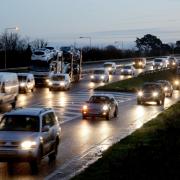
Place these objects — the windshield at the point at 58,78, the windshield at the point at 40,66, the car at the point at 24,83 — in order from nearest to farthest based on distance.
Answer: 1. the car at the point at 24,83
2. the windshield at the point at 58,78
3. the windshield at the point at 40,66

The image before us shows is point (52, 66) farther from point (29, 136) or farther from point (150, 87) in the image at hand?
point (29, 136)

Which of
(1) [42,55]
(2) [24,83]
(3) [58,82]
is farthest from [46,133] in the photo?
(1) [42,55]

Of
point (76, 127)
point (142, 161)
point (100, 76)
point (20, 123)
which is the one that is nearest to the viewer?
point (142, 161)

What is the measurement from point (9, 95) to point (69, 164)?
69.0 feet

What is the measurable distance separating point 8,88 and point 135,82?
37.4 metres

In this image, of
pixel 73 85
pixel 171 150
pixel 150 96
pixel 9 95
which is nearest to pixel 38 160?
pixel 171 150

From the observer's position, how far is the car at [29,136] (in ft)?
61.7

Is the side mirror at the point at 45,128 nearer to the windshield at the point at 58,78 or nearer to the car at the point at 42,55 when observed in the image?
the windshield at the point at 58,78

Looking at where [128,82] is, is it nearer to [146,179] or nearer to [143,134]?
[143,134]

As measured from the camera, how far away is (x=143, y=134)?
27359mm

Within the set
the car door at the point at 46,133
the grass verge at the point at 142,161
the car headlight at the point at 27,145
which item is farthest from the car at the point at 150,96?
the car headlight at the point at 27,145

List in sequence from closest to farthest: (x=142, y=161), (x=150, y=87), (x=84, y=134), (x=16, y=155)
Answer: (x=142, y=161), (x=16, y=155), (x=84, y=134), (x=150, y=87)

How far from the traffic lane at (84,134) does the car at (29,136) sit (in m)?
Answer: 0.42

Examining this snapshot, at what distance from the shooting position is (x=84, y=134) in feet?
97.5
